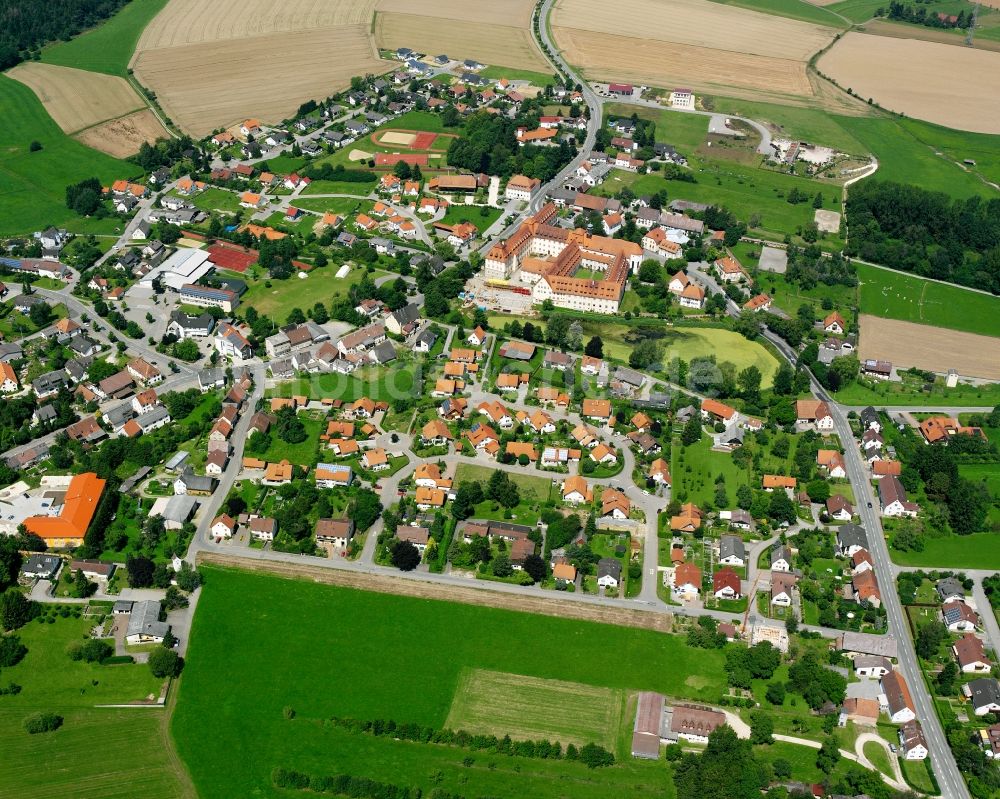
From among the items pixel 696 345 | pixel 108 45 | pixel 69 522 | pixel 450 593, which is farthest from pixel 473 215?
pixel 108 45

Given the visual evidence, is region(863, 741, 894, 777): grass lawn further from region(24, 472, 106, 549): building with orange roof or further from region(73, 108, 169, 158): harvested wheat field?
region(73, 108, 169, 158): harvested wheat field

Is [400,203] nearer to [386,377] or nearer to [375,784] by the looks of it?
[386,377]

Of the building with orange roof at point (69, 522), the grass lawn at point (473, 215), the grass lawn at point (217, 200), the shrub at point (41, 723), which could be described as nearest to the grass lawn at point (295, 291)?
Answer: the grass lawn at point (473, 215)

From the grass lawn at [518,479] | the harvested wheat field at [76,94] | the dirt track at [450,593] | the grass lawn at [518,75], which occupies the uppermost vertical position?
the grass lawn at [518,75]

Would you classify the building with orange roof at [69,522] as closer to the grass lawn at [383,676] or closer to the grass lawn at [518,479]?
the grass lawn at [383,676]

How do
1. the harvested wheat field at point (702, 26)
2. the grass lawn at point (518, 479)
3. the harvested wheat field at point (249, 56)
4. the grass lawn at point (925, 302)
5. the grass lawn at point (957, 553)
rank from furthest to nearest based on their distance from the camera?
the harvested wheat field at point (702, 26), the harvested wheat field at point (249, 56), the grass lawn at point (925, 302), the grass lawn at point (518, 479), the grass lawn at point (957, 553)

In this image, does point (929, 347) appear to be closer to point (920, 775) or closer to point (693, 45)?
point (920, 775)
